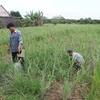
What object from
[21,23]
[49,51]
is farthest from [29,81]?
[21,23]

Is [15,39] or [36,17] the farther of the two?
[36,17]

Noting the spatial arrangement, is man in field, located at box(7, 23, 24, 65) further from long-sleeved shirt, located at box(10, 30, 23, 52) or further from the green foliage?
the green foliage

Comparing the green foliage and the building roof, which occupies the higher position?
the building roof

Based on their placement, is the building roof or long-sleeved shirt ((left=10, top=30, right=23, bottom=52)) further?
the building roof

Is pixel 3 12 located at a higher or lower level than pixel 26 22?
higher

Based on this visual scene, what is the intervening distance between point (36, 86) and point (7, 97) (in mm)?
445

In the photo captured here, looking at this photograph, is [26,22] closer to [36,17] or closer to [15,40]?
[36,17]

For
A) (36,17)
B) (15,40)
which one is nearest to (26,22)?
(36,17)

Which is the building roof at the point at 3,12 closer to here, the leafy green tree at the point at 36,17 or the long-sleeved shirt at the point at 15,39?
the leafy green tree at the point at 36,17

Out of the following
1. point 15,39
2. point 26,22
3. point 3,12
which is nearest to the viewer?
point 15,39

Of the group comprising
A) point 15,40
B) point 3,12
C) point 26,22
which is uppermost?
point 3,12

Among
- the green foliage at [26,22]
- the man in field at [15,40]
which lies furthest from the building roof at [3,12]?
the man in field at [15,40]

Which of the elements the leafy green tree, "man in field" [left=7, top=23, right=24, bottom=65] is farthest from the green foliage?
"man in field" [left=7, top=23, right=24, bottom=65]

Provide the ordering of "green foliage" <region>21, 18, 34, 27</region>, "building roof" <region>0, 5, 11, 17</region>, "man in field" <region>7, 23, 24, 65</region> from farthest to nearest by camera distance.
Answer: "building roof" <region>0, 5, 11, 17</region>, "green foliage" <region>21, 18, 34, 27</region>, "man in field" <region>7, 23, 24, 65</region>
